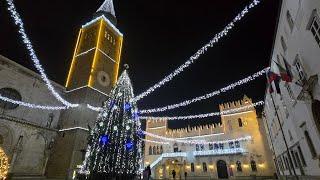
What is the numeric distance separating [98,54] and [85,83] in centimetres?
514

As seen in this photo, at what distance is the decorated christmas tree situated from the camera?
10.8 m

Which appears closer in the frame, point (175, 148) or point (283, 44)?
point (283, 44)

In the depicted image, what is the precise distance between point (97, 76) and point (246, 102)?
26.4 metres

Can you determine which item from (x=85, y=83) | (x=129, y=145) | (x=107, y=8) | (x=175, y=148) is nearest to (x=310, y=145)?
(x=129, y=145)

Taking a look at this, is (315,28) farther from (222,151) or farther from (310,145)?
(222,151)

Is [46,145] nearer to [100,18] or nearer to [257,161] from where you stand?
[100,18]

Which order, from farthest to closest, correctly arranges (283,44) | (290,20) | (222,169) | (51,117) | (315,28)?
(222,169) → (51,117) → (283,44) → (290,20) → (315,28)

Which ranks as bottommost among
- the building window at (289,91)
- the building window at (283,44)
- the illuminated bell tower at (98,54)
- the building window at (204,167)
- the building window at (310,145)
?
the building window at (310,145)

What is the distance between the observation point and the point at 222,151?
3528 cm

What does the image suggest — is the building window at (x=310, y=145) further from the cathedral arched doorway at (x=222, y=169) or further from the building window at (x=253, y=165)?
the cathedral arched doorway at (x=222, y=169)

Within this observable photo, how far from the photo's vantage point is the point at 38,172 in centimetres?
2234

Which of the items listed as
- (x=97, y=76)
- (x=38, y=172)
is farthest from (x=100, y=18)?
(x=38, y=172)

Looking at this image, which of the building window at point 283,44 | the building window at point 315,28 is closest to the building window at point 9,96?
the building window at point 283,44

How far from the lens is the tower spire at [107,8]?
36.1 m
